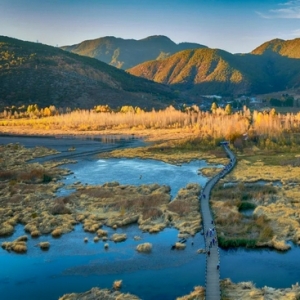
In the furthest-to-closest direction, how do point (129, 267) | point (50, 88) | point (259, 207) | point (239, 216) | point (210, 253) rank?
point (50, 88)
point (259, 207)
point (239, 216)
point (210, 253)
point (129, 267)

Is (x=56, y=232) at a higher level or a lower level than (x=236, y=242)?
lower

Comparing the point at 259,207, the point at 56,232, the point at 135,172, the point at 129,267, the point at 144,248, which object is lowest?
the point at 129,267

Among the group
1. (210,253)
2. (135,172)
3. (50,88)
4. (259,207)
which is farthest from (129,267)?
(50,88)

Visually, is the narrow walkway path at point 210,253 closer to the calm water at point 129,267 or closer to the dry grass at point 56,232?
the calm water at point 129,267

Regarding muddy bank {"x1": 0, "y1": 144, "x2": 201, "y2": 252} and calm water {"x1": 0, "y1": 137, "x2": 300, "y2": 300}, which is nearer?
calm water {"x1": 0, "y1": 137, "x2": 300, "y2": 300}

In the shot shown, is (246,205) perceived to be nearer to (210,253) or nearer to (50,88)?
(210,253)

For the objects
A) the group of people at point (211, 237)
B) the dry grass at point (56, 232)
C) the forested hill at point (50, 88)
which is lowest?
the dry grass at point (56, 232)

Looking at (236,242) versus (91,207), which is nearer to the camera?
(236,242)

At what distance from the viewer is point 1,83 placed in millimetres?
169375

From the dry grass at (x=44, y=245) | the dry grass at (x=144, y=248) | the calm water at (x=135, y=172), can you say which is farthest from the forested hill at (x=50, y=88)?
the dry grass at (x=144, y=248)

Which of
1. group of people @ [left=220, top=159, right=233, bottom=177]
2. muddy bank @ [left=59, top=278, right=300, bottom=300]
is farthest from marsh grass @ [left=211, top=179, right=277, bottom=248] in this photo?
muddy bank @ [left=59, top=278, right=300, bottom=300]

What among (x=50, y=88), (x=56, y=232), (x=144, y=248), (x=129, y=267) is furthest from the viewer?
(x=50, y=88)

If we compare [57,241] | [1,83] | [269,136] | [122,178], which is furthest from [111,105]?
[57,241]

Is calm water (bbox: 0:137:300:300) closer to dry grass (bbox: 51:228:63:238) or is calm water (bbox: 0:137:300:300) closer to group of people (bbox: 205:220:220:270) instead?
dry grass (bbox: 51:228:63:238)
